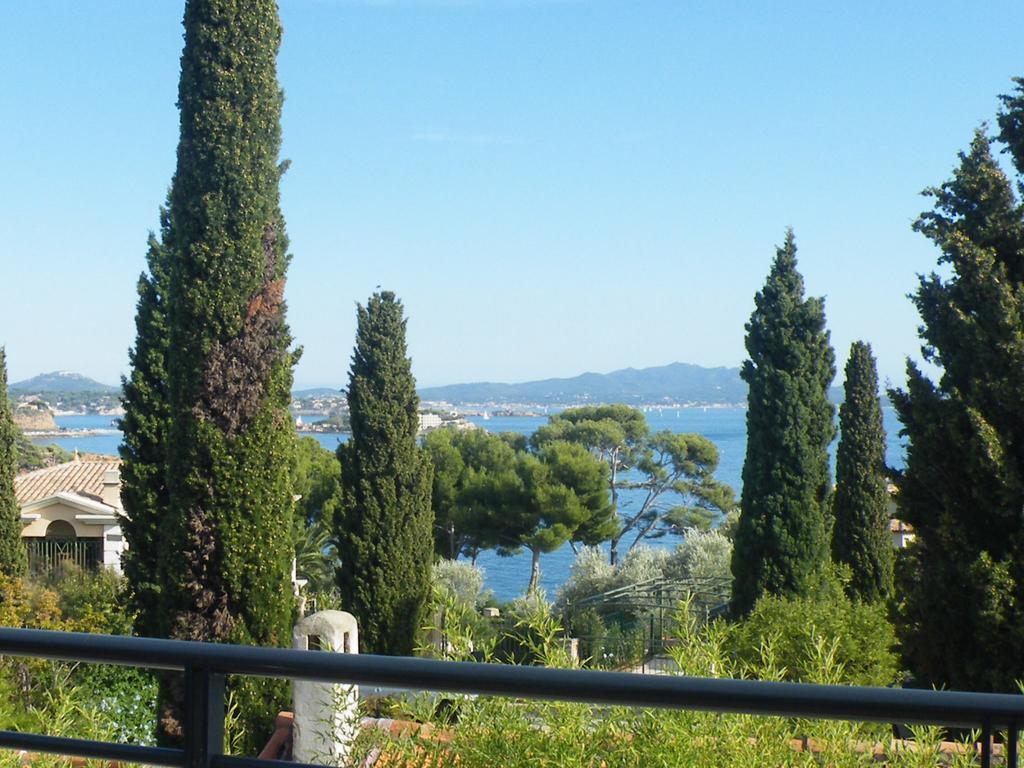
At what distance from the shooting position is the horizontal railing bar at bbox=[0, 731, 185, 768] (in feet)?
3.57

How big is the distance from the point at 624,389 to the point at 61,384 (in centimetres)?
4644

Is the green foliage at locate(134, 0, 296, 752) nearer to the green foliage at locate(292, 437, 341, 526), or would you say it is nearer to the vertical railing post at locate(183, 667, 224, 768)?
the vertical railing post at locate(183, 667, 224, 768)

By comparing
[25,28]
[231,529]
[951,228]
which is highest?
[25,28]

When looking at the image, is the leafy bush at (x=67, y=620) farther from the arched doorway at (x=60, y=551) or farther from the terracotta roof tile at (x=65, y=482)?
the terracotta roof tile at (x=65, y=482)

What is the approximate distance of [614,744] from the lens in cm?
217

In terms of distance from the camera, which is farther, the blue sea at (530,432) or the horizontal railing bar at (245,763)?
the blue sea at (530,432)

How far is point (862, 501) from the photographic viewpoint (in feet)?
46.0

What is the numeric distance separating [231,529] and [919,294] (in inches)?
243

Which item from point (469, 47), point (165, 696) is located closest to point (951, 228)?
point (165, 696)

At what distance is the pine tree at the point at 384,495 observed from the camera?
1301 cm

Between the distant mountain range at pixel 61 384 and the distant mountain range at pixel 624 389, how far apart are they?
24231 millimetres

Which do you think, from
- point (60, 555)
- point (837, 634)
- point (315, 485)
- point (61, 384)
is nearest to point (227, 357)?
point (837, 634)

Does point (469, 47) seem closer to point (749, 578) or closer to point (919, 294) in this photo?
point (749, 578)

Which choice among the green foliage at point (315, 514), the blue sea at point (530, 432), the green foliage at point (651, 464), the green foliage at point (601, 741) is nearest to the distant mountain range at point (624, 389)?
the blue sea at point (530, 432)
